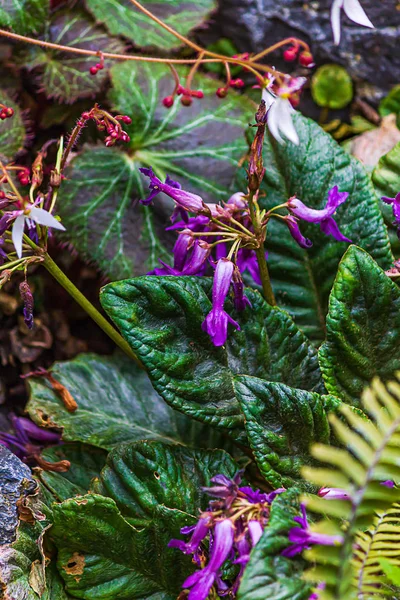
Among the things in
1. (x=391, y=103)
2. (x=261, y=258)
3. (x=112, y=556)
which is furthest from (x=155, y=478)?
(x=391, y=103)

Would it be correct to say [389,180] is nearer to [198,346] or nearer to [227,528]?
[198,346]

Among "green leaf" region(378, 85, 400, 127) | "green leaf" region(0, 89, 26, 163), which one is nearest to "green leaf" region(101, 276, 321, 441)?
"green leaf" region(0, 89, 26, 163)

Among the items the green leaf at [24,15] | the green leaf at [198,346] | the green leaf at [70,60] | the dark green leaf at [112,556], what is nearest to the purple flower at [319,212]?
the green leaf at [198,346]

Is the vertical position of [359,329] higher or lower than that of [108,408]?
higher

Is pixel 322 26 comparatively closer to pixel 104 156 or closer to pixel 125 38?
pixel 125 38

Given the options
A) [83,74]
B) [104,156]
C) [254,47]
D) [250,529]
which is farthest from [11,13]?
[250,529]
